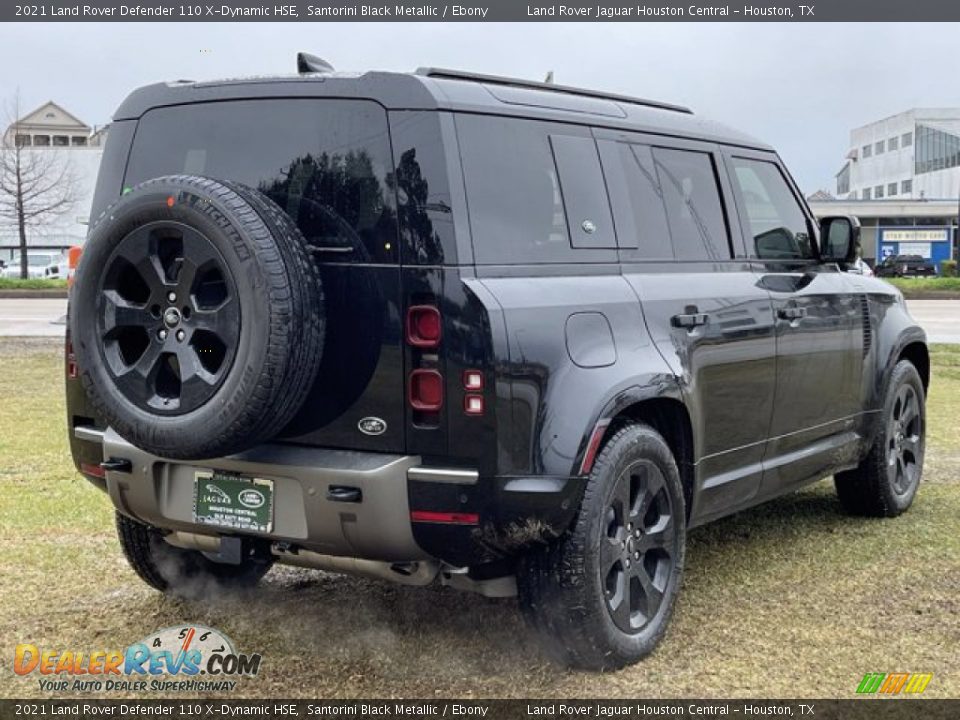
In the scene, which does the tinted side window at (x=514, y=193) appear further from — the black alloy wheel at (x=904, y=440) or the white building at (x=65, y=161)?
the white building at (x=65, y=161)

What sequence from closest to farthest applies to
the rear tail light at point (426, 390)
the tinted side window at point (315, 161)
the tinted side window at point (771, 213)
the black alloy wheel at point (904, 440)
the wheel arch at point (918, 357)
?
1. the rear tail light at point (426, 390)
2. the tinted side window at point (315, 161)
3. the tinted side window at point (771, 213)
4. the black alloy wheel at point (904, 440)
5. the wheel arch at point (918, 357)

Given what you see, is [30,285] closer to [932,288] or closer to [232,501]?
[932,288]

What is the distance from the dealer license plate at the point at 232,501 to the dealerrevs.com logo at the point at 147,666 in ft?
1.84

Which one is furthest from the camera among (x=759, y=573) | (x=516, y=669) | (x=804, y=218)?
(x=804, y=218)

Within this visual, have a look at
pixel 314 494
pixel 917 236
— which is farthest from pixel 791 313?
pixel 917 236

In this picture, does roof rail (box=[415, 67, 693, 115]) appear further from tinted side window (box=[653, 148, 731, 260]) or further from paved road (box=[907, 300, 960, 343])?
paved road (box=[907, 300, 960, 343])

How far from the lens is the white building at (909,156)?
3086 inches

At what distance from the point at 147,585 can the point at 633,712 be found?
2.29 meters

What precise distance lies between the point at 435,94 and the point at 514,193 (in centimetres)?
42

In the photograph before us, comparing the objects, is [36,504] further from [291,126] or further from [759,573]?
[759,573]

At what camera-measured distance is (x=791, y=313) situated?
4.85 metres

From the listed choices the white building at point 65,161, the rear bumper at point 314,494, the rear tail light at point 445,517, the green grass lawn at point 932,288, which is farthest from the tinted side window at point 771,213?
the white building at point 65,161

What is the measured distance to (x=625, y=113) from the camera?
430cm

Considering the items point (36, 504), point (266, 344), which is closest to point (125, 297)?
point (266, 344)
